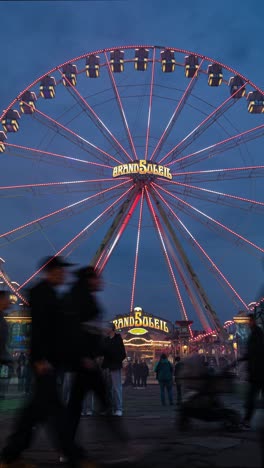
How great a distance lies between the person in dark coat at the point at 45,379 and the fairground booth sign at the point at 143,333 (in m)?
31.5

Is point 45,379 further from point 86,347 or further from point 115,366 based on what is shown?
point 115,366

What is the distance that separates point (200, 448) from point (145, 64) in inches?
843

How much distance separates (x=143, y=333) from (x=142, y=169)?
1623cm

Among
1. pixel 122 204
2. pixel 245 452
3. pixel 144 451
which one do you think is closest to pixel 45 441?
pixel 144 451

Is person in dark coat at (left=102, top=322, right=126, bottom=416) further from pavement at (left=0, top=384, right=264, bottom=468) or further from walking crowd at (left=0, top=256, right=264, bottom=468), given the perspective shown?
walking crowd at (left=0, top=256, right=264, bottom=468)

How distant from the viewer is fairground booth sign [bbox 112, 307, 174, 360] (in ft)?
120

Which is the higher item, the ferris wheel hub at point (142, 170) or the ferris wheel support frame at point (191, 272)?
the ferris wheel hub at point (142, 170)

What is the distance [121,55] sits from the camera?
24.5 meters

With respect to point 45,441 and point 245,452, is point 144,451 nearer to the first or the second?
point 245,452

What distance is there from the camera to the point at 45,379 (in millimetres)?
4152

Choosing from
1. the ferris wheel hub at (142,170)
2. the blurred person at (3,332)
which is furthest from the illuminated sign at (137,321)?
the blurred person at (3,332)

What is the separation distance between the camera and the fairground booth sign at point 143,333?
36.5m

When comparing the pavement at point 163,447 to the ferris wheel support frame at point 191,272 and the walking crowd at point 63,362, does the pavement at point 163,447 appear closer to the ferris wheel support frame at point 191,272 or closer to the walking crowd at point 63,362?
the walking crowd at point 63,362

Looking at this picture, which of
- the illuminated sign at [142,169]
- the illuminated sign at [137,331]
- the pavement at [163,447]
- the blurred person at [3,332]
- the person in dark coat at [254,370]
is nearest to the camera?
the pavement at [163,447]
